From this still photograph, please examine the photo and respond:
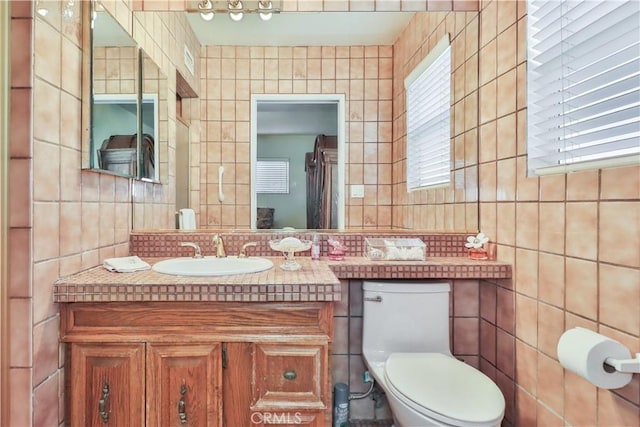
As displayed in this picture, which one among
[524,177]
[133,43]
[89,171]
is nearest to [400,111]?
[524,177]

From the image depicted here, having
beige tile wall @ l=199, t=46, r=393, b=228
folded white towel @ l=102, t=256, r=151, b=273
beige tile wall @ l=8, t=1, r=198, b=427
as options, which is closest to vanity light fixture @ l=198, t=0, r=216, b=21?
beige tile wall @ l=199, t=46, r=393, b=228

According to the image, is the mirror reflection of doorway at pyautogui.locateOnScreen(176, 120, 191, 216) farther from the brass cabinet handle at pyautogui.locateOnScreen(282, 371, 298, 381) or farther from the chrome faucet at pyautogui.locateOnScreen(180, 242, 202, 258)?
the brass cabinet handle at pyautogui.locateOnScreen(282, 371, 298, 381)

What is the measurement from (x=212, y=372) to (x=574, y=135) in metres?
1.40

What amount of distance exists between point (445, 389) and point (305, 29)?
5.47 ft

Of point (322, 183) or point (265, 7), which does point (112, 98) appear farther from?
point (322, 183)

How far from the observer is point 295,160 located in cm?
169

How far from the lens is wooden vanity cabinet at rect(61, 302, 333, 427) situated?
44.7 inches

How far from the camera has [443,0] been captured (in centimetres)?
168

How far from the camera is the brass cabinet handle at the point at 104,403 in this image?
113cm

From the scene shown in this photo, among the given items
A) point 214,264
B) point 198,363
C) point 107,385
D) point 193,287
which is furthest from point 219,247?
point 107,385

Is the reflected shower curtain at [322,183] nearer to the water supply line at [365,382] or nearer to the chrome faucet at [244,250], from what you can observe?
the chrome faucet at [244,250]

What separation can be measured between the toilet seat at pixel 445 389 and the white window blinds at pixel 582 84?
2.49 ft

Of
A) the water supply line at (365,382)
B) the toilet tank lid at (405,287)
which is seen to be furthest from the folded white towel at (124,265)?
the water supply line at (365,382)

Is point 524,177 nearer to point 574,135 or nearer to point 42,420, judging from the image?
point 574,135
